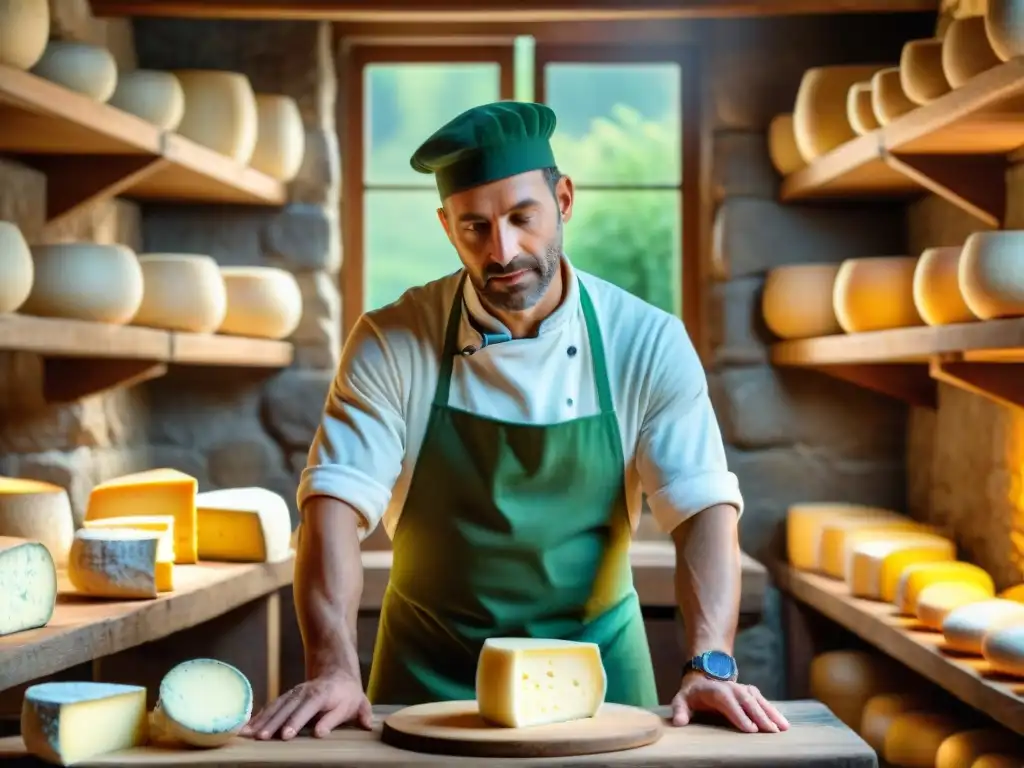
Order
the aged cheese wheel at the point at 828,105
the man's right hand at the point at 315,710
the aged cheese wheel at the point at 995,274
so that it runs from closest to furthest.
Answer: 1. the man's right hand at the point at 315,710
2. the aged cheese wheel at the point at 995,274
3. the aged cheese wheel at the point at 828,105

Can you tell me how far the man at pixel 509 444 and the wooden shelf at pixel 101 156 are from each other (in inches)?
32.7

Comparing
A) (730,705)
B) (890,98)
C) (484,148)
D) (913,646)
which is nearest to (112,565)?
(484,148)

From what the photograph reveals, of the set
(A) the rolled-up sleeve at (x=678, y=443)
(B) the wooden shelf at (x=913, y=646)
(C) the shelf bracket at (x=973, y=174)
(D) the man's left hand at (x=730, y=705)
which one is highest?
(C) the shelf bracket at (x=973, y=174)

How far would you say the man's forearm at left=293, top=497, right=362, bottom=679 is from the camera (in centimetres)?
190

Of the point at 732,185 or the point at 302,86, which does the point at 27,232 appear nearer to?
the point at 302,86

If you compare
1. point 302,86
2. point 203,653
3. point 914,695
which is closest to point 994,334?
point 914,695

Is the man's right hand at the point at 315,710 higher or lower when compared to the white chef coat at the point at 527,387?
lower

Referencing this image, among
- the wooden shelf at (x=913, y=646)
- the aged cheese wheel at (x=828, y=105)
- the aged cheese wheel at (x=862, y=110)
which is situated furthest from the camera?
the aged cheese wheel at (x=828, y=105)

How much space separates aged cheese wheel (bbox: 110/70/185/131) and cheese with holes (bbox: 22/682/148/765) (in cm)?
186

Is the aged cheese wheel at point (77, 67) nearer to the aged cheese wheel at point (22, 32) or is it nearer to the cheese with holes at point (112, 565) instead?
the aged cheese wheel at point (22, 32)

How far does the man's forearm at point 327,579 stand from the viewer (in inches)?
74.9

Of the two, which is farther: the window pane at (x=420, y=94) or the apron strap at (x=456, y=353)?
the window pane at (x=420, y=94)

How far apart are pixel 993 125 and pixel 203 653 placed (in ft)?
6.44

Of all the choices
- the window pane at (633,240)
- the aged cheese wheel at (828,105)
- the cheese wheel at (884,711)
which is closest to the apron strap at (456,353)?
the cheese wheel at (884,711)
